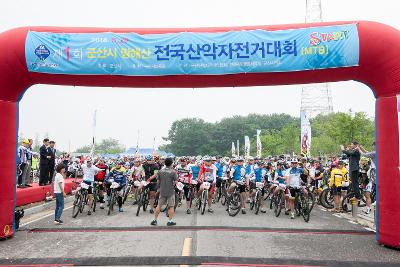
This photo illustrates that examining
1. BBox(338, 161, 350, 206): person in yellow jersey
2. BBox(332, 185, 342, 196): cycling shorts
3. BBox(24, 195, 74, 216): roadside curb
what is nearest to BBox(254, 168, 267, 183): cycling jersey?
BBox(332, 185, 342, 196): cycling shorts

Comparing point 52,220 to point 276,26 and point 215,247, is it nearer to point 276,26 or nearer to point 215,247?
point 215,247

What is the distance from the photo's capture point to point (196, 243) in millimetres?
8266

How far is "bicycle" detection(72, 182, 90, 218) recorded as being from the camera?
12312 mm

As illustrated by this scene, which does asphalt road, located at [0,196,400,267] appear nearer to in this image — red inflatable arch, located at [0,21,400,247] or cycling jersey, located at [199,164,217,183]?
red inflatable arch, located at [0,21,400,247]

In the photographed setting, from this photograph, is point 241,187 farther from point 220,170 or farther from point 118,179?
point 118,179

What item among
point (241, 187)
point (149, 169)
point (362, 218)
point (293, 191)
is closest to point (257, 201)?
point (241, 187)

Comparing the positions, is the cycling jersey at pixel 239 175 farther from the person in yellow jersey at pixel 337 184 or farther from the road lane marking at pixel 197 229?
the person in yellow jersey at pixel 337 184

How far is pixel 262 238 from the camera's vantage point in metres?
9.03

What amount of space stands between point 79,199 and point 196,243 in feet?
18.5

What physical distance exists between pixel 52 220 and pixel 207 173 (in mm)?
5094

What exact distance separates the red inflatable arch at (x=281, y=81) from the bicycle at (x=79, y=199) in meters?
3.20

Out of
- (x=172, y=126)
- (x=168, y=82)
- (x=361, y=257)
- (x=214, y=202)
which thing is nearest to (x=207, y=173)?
(x=214, y=202)

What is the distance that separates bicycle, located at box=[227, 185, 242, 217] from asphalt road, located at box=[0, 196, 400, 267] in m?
0.66

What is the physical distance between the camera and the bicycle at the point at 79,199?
12.3 metres
